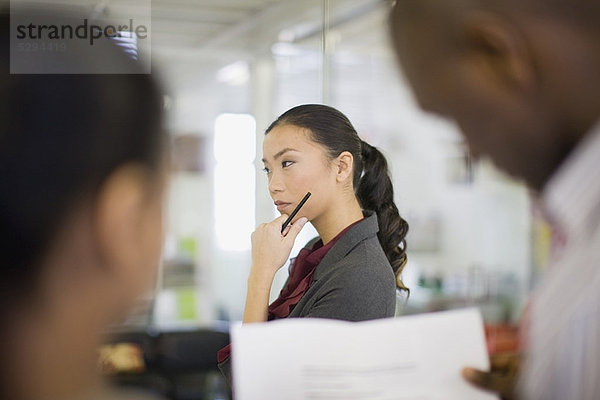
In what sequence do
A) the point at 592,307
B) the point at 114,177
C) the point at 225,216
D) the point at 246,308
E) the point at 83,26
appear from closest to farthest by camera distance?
the point at 114,177 < the point at 592,307 < the point at 83,26 < the point at 246,308 < the point at 225,216

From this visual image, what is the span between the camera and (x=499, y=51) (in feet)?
2.84

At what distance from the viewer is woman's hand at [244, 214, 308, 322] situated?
131 centimetres

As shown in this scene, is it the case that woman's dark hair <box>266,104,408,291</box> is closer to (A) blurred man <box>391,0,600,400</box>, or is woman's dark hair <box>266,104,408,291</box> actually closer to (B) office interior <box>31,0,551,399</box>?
(B) office interior <box>31,0,551,399</box>

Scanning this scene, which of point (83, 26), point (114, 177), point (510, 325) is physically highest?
point (83, 26)

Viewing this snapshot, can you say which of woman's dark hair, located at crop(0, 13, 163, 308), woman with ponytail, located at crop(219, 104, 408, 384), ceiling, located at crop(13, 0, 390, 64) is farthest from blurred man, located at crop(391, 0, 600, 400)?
ceiling, located at crop(13, 0, 390, 64)

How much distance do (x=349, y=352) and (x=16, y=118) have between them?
505 millimetres

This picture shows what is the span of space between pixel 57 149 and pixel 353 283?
2.17 ft

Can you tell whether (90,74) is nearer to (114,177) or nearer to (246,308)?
(114,177)

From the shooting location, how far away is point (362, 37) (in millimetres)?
1567

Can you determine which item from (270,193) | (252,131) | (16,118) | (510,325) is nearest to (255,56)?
(252,131)

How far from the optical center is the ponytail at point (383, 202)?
1.41 meters

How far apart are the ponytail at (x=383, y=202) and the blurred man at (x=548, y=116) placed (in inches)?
20.5

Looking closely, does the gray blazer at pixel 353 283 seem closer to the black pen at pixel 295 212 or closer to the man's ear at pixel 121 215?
the black pen at pixel 295 212

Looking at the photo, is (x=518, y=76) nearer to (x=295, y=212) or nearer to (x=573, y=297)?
(x=573, y=297)
